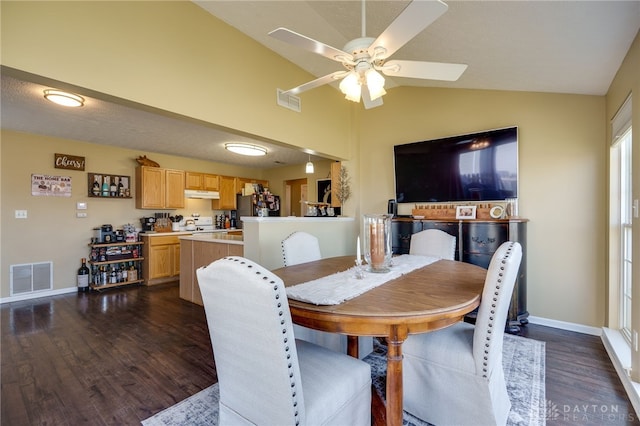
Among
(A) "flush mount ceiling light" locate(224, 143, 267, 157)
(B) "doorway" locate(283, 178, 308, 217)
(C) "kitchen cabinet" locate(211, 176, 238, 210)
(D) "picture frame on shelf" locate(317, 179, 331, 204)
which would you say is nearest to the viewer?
(A) "flush mount ceiling light" locate(224, 143, 267, 157)

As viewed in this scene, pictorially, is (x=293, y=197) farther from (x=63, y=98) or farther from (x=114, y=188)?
(x=63, y=98)

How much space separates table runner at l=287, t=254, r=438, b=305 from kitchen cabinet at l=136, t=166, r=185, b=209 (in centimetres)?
480

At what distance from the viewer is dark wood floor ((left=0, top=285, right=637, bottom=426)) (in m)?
1.76

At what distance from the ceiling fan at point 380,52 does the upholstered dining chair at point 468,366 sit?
1.21 m

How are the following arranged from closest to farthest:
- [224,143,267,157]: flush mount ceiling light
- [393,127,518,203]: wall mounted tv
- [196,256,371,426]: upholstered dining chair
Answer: [196,256,371,426]: upholstered dining chair < [393,127,518,203]: wall mounted tv < [224,143,267,157]: flush mount ceiling light

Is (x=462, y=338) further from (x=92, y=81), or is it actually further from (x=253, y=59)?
(x=253, y=59)

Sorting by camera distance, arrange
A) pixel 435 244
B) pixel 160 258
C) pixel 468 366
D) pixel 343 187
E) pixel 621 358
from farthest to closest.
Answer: pixel 160 258, pixel 343 187, pixel 435 244, pixel 621 358, pixel 468 366

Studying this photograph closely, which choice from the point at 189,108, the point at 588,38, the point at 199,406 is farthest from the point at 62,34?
the point at 588,38

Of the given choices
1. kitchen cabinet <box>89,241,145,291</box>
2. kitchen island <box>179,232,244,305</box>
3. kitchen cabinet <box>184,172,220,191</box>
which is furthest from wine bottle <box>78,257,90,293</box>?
kitchen cabinet <box>184,172,220,191</box>

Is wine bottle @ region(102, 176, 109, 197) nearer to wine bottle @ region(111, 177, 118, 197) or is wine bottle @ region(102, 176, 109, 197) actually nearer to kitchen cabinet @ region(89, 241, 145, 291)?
wine bottle @ region(111, 177, 118, 197)

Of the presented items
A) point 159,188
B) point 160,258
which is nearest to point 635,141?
point 160,258

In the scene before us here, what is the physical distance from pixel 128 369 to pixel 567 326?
4.09 metres

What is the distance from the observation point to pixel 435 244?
2.77 m

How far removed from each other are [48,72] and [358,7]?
227 centimetres
